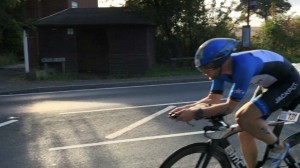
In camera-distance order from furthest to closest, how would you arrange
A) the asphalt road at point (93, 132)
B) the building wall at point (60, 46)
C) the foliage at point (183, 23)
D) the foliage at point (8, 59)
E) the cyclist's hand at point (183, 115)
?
the foliage at point (8, 59) → the foliage at point (183, 23) → the building wall at point (60, 46) → the asphalt road at point (93, 132) → the cyclist's hand at point (183, 115)

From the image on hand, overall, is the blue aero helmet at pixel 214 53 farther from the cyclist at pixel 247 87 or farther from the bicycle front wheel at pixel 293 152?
the bicycle front wheel at pixel 293 152

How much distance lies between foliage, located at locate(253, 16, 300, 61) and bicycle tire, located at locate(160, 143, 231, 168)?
25725 mm

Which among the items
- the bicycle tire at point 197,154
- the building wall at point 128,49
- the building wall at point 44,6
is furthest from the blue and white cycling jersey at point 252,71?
the building wall at point 44,6

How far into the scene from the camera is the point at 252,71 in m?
3.69

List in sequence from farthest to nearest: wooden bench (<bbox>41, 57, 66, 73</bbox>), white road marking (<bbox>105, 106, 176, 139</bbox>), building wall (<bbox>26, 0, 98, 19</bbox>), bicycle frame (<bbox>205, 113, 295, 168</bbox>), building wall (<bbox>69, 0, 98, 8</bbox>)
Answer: building wall (<bbox>69, 0, 98, 8</bbox>) < building wall (<bbox>26, 0, 98, 19</bbox>) < wooden bench (<bbox>41, 57, 66, 73</bbox>) < white road marking (<bbox>105, 106, 176, 139</bbox>) < bicycle frame (<bbox>205, 113, 295, 168</bbox>)

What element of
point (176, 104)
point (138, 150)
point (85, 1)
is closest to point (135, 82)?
point (176, 104)

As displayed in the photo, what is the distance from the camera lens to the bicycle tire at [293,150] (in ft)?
13.6

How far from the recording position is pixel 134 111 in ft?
32.4

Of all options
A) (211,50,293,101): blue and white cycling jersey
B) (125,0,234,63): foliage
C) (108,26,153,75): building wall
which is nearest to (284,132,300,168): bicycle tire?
(211,50,293,101): blue and white cycling jersey

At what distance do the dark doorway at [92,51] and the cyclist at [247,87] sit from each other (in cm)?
1786

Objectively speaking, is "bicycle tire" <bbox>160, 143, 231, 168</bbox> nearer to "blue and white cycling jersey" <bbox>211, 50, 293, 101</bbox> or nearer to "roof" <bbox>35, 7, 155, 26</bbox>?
"blue and white cycling jersey" <bbox>211, 50, 293, 101</bbox>

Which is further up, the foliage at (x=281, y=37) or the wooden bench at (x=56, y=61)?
the foliage at (x=281, y=37)

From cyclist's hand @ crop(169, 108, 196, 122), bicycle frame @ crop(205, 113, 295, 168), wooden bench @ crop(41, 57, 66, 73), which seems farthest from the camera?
wooden bench @ crop(41, 57, 66, 73)

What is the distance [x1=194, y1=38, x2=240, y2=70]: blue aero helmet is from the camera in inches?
140
